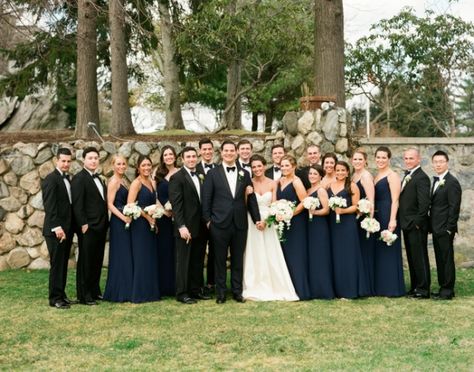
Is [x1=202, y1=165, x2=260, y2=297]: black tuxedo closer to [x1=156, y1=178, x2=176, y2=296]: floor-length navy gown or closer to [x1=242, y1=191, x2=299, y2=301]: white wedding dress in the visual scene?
[x1=242, y1=191, x2=299, y2=301]: white wedding dress

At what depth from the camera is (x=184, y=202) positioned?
28.5 feet

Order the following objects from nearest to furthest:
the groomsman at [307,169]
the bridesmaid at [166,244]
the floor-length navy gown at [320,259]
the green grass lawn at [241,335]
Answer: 1. the green grass lawn at [241,335]
2. the floor-length navy gown at [320,259]
3. the bridesmaid at [166,244]
4. the groomsman at [307,169]

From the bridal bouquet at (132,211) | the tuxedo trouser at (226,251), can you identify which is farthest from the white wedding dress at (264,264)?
the bridal bouquet at (132,211)

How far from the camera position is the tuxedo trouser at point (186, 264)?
8.70 meters

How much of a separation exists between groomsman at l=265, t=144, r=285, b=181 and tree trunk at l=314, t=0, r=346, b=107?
391cm

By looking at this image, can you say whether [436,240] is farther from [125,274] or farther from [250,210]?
[125,274]

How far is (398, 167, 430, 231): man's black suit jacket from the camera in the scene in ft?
28.3

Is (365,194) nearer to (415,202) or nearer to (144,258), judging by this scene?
(415,202)

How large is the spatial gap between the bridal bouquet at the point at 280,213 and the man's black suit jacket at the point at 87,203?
6.55 feet

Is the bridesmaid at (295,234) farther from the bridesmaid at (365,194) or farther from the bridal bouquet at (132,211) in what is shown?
the bridal bouquet at (132,211)

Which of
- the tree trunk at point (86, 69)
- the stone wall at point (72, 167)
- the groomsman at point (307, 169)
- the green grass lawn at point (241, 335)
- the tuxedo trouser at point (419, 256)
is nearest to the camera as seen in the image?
the green grass lawn at point (241, 335)

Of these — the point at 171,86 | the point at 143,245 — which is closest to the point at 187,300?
the point at 143,245

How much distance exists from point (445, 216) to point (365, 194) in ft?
3.25

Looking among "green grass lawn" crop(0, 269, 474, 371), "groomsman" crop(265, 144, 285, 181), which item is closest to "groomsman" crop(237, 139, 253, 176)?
"groomsman" crop(265, 144, 285, 181)
